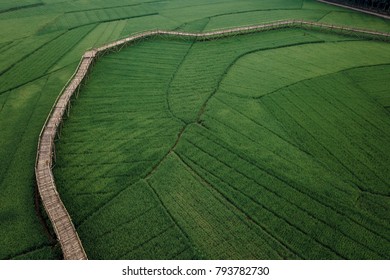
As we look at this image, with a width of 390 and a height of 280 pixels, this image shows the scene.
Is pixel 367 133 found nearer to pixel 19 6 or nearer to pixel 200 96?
pixel 200 96

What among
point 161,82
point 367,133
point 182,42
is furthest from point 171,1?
point 367,133

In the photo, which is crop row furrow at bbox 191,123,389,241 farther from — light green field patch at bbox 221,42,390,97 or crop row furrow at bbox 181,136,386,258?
light green field patch at bbox 221,42,390,97

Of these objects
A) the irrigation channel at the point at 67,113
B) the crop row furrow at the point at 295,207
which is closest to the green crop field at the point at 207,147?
the crop row furrow at the point at 295,207

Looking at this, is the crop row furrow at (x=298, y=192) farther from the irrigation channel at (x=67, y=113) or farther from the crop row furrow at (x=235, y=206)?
the irrigation channel at (x=67, y=113)

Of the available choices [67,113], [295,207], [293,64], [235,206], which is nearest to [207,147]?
[235,206]

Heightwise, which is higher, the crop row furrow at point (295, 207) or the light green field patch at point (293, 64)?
the light green field patch at point (293, 64)

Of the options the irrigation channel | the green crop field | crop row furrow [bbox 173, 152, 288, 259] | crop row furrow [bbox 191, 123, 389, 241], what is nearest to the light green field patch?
the green crop field
